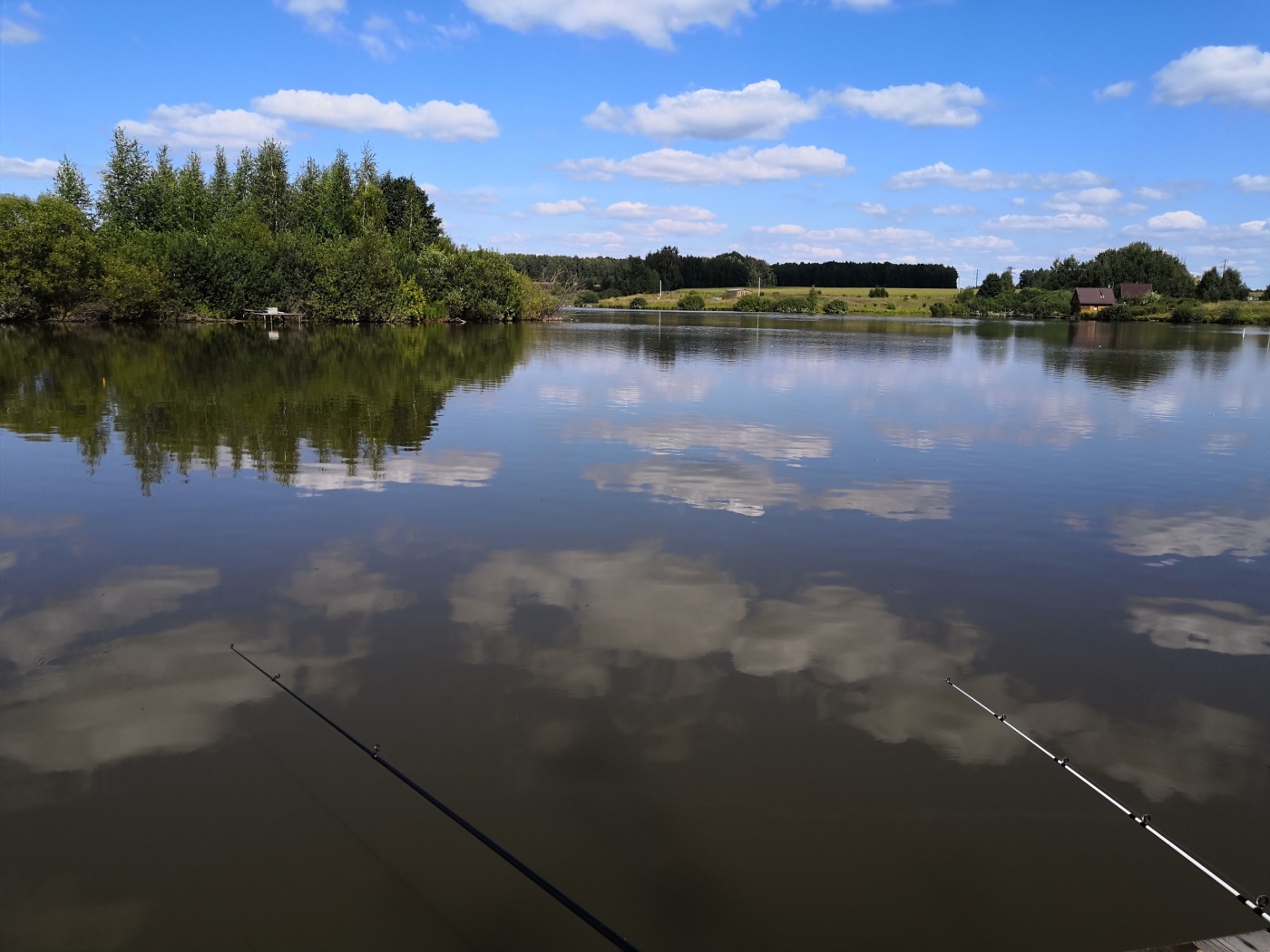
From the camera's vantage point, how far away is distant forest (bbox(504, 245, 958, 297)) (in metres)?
181

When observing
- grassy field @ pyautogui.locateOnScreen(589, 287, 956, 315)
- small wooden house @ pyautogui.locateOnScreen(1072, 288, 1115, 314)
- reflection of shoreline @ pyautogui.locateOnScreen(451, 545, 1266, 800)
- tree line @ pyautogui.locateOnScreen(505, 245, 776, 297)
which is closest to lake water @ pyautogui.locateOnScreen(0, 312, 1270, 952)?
reflection of shoreline @ pyautogui.locateOnScreen(451, 545, 1266, 800)

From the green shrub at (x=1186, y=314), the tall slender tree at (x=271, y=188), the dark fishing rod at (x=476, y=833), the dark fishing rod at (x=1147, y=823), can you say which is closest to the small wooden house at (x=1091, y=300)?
the green shrub at (x=1186, y=314)

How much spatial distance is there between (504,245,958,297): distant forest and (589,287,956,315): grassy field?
7.14 m

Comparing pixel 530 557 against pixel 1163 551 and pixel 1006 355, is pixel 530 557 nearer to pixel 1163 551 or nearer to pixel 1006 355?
pixel 1163 551

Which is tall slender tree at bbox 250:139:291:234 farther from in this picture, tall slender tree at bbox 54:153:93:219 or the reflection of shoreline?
the reflection of shoreline

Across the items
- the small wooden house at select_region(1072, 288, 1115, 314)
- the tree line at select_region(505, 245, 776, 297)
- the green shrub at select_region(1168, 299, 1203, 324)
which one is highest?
the tree line at select_region(505, 245, 776, 297)

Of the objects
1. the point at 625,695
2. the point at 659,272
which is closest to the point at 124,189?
the point at 625,695

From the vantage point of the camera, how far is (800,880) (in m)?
4.27

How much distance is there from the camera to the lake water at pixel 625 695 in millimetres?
4133

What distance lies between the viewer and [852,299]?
497 ft

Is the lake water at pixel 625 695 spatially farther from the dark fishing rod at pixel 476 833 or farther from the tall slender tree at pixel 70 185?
the tall slender tree at pixel 70 185

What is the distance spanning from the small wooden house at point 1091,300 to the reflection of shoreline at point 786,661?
409ft

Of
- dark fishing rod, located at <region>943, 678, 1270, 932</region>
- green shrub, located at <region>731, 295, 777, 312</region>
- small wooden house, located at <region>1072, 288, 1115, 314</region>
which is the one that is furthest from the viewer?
green shrub, located at <region>731, 295, 777, 312</region>

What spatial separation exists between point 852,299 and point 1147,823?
511ft
